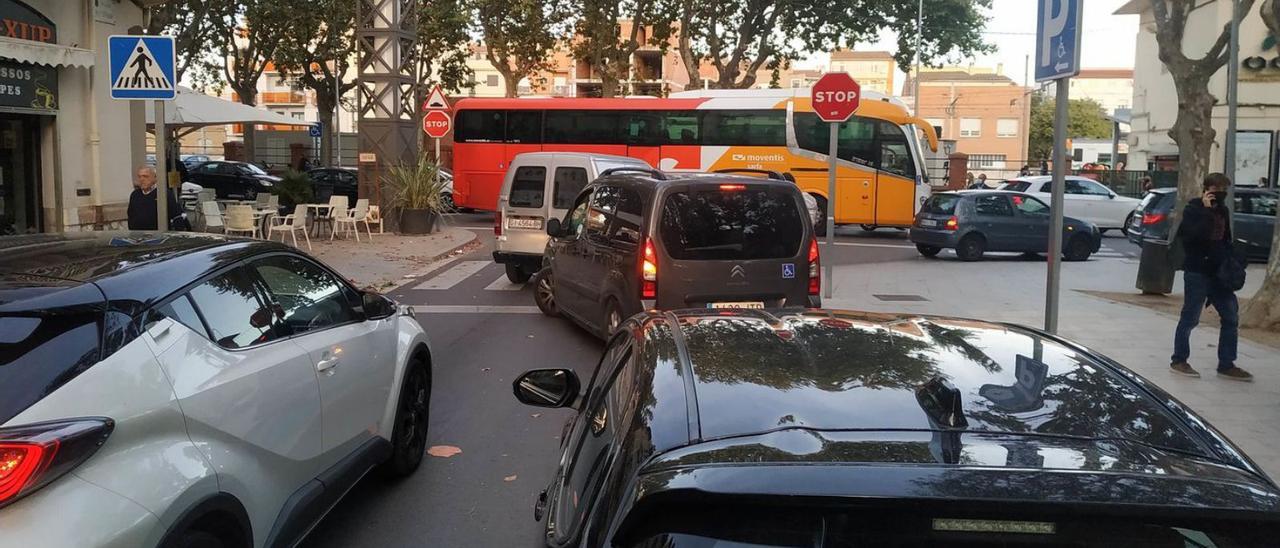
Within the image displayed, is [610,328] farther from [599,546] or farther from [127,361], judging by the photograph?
[599,546]

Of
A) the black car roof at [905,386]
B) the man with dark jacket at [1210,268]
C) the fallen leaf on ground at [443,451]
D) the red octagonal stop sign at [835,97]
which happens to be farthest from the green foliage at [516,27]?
the black car roof at [905,386]

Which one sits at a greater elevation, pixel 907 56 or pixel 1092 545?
pixel 907 56

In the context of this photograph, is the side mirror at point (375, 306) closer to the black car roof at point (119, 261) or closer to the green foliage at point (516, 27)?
the black car roof at point (119, 261)

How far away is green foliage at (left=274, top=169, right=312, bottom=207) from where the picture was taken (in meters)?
21.2

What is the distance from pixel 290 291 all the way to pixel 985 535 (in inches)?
143

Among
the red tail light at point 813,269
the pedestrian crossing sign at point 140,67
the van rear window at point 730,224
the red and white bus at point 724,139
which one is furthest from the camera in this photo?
the red and white bus at point 724,139

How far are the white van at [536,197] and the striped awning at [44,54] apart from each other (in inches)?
231

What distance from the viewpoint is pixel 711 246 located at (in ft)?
28.3

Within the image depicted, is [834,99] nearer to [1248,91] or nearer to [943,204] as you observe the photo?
[943,204]

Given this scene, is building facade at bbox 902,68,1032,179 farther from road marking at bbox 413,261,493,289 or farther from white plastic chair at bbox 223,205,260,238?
white plastic chair at bbox 223,205,260,238

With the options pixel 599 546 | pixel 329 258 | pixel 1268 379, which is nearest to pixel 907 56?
pixel 329 258

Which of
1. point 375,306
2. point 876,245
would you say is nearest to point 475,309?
point 375,306

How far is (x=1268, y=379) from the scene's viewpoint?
28.0 feet

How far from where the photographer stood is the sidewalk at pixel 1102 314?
24.4ft
